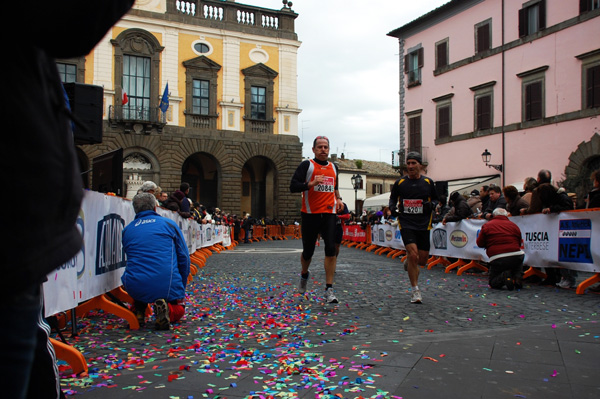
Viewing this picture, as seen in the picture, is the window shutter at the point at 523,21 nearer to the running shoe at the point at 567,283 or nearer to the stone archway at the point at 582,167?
the stone archway at the point at 582,167

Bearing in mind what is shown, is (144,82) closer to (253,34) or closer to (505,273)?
(253,34)

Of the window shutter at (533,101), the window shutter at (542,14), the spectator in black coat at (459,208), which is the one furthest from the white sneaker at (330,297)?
the window shutter at (542,14)

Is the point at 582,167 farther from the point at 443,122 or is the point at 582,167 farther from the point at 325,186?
the point at 325,186

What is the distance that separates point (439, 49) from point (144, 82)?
18.3 metres

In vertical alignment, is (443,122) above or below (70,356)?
above

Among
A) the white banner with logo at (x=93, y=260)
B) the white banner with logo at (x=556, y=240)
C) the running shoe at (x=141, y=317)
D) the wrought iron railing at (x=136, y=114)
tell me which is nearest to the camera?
the white banner with logo at (x=93, y=260)

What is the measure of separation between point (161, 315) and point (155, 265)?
50cm

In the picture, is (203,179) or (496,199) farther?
(203,179)

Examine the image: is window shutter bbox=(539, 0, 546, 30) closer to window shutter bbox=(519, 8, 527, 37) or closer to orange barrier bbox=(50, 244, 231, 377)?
window shutter bbox=(519, 8, 527, 37)

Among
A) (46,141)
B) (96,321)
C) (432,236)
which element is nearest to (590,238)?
(432,236)

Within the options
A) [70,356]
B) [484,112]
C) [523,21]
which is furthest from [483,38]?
[70,356]

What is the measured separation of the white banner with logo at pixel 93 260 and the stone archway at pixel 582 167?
21286mm

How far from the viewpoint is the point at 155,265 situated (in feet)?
18.5

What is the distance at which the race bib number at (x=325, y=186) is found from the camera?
7.33 meters
